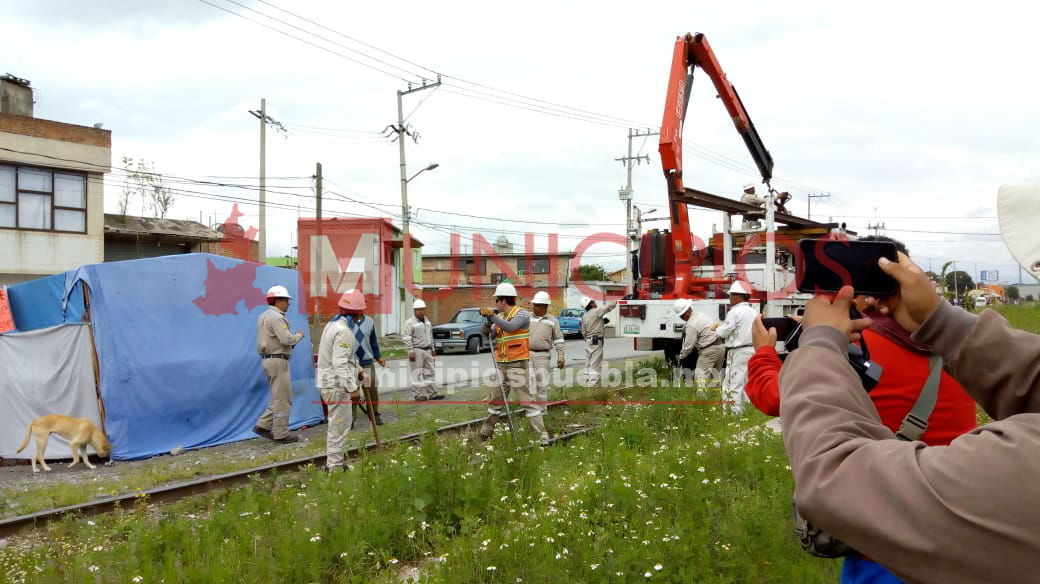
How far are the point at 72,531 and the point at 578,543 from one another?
3924 millimetres

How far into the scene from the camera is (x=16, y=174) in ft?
72.8

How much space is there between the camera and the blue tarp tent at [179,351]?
27.5 feet

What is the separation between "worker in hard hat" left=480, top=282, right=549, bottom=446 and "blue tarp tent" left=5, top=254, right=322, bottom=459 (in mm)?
3766

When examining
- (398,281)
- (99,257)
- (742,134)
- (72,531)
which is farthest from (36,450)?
(398,281)

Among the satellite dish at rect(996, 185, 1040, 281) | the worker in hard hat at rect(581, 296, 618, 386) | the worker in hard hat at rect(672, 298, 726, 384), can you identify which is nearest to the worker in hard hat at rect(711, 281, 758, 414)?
the worker in hard hat at rect(672, 298, 726, 384)

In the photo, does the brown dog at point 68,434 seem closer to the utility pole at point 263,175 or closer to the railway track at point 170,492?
the railway track at point 170,492

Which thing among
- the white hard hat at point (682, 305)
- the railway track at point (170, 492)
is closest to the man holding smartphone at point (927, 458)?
the railway track at point (170, 492)

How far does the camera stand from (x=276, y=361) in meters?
9.05

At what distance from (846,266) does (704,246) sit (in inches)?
463

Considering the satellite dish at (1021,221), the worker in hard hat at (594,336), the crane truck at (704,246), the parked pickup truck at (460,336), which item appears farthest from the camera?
the parked pickup truck at (460,336)

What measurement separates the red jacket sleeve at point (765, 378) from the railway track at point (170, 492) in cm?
402

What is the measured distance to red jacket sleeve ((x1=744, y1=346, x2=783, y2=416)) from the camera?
89.4 inches

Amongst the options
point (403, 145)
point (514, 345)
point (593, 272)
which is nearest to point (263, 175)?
point (403, 145)

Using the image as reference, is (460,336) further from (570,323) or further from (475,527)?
(475,527)
